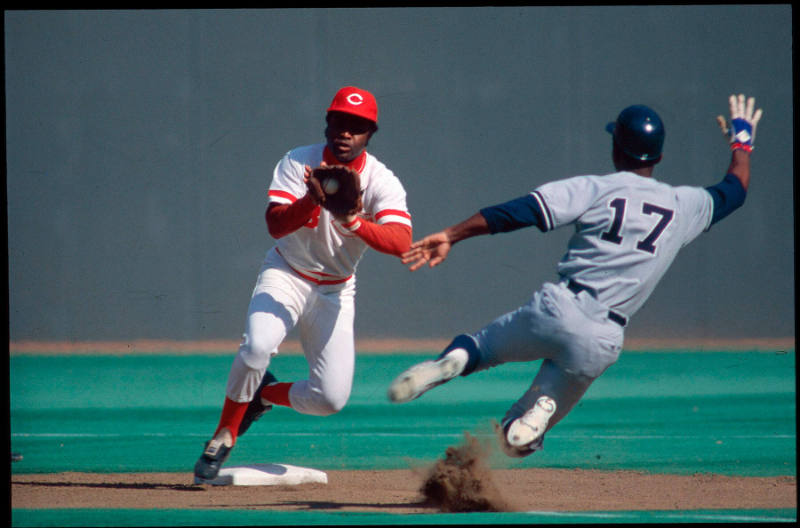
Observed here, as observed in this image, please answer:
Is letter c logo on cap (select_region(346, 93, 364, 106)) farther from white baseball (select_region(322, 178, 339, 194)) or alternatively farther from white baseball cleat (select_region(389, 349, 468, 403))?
white baseball cleat (select_region(389, 349, 468, 403))

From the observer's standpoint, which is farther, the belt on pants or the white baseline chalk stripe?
the white baseline chalk stripe

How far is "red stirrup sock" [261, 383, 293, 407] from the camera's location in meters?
5.79

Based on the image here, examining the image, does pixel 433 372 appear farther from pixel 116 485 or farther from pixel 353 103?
pixel 116 485

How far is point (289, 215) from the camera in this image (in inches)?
195

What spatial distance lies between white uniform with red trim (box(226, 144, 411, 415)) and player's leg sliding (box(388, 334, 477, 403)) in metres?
1.12

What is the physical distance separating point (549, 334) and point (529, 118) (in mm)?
6403

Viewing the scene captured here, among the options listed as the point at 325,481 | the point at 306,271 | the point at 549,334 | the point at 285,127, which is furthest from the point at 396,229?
the point at 285,127

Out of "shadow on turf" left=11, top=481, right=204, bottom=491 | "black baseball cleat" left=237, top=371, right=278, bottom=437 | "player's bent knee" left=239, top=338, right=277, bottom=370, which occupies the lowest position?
"shadow on turf" left=11, top=481, right=204, bottom=491

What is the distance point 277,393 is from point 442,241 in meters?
2.02

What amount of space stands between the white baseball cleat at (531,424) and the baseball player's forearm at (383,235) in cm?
104

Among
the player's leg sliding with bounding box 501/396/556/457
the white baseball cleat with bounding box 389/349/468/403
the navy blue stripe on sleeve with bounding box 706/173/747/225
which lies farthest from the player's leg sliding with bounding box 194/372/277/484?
the navy blue stripe on sleeve with bounding box 706/173/747/225

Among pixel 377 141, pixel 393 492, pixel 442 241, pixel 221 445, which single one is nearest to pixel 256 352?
pixel 221 445

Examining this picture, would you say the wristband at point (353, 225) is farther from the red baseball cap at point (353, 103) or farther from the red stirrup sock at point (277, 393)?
the red stirrup sock at point (277, 393)

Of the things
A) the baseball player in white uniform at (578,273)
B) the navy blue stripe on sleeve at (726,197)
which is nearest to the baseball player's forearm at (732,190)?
the navy blue stripe on sleeve at (726,197)
